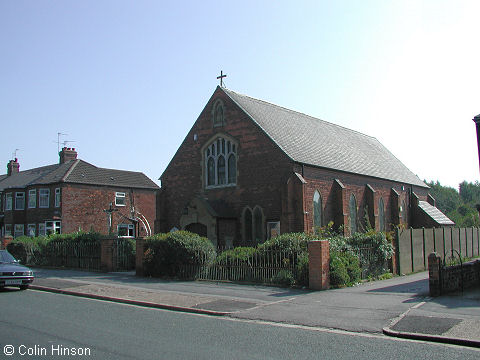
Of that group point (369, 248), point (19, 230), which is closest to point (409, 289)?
point (369, 248)

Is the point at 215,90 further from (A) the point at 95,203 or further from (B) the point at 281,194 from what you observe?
(A) the point at 95,203

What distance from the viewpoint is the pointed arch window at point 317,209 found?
86.6 feet

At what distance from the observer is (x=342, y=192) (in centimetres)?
2781

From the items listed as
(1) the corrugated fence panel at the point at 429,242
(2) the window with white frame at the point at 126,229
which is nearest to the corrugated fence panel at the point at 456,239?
(1) the corrugated fence panel at the point at 429,242

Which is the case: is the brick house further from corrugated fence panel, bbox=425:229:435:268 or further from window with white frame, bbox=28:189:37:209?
corrugated fence panel, bbox=425:229:435:268

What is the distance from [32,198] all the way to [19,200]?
7.77 ft

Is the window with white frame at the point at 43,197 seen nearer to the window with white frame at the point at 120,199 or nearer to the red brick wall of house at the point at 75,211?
the red brick wall of house at the point at 75,211

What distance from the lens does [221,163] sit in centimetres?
2881

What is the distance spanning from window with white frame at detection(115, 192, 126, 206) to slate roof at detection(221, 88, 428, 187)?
20.0m

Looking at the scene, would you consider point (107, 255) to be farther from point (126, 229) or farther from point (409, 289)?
point (126, 229)

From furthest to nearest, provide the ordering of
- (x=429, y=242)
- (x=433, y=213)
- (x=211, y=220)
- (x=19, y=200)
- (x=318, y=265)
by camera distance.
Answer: (x=19, y=200) → (x=433, y=213) → (x=211, y=220) → (x=429, y=242) → (x=318, y=265)

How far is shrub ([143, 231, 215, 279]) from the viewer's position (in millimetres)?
19422

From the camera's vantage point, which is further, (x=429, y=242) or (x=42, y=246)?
(x=42, y=246)

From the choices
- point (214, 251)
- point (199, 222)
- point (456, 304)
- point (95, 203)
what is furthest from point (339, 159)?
point (95, 203)
